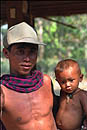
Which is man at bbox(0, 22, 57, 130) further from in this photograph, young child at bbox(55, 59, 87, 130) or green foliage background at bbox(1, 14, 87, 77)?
green foliage background at bbox(1, 14, 87, 77)

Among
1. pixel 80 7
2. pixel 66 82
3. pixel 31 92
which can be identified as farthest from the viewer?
pixel 80 7

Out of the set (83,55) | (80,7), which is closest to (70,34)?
(83,55)

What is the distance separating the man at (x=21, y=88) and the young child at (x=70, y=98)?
0.23 meters

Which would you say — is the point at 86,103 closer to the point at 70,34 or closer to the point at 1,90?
the point at 1,90

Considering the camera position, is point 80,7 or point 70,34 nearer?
point 80,7

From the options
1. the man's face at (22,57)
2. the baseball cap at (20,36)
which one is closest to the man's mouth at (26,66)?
the man's face at (22,57)

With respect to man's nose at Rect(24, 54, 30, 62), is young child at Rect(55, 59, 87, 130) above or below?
below

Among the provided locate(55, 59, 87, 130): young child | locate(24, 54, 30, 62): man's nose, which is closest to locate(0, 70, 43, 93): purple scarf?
locate(24, 54, 30, 62): man's nose

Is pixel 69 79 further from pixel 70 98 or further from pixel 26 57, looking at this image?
pixel 26 57

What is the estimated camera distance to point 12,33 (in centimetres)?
136

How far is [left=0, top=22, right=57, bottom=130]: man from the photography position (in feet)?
4.42

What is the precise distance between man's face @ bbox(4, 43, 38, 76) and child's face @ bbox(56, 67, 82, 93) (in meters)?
0.29

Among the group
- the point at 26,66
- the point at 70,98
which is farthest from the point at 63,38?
the point at 26,66

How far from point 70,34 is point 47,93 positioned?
1282 centimetres
